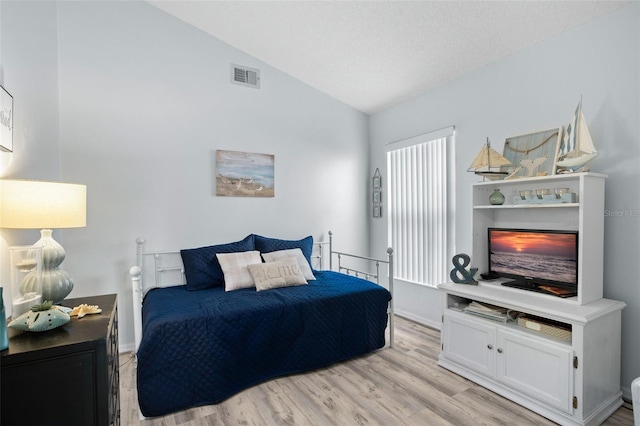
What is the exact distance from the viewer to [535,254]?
2.47 metres

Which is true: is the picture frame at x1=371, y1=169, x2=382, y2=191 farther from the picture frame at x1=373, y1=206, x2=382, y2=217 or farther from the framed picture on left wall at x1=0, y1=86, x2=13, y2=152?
the framed picture on left wall at x1=0, y1=86, x2=13, y2=152

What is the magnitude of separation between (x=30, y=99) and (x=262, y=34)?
1964 millimetres

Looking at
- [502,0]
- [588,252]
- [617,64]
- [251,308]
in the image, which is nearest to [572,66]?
[617,64]

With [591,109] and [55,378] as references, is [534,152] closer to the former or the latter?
[591,109]

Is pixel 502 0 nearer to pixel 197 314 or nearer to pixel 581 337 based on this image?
pixel 581 337

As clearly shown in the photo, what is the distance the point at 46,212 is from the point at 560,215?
3.25 m

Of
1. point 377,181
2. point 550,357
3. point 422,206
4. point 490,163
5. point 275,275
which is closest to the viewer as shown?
point 550,357

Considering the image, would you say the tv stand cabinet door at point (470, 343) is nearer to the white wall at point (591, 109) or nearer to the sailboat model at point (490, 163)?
the white wall at point (591, 109)

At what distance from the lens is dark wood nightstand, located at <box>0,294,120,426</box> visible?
1.13 meters

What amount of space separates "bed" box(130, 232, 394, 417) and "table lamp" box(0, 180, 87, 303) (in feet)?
2.09

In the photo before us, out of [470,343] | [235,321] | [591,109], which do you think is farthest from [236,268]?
[591,109]

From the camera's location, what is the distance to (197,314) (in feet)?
7.34

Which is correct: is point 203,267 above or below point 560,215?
below

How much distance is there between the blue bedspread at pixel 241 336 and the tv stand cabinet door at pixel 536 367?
40.7 inches
